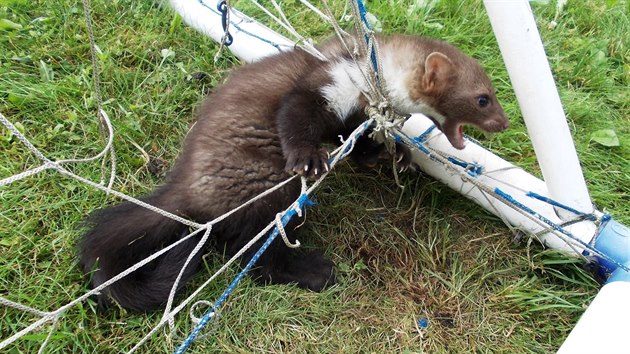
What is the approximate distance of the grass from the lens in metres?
2.53

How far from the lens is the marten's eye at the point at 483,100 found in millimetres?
2748

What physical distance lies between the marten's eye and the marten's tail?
146 cm

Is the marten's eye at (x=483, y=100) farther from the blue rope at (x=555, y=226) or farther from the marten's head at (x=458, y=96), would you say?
the blue rope at (x=555, y=226)

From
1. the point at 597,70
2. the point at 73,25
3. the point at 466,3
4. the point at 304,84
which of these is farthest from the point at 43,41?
the point at 597,70

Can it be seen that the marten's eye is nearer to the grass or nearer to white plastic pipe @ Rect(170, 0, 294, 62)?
the grass

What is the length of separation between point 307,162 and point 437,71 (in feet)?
2.44

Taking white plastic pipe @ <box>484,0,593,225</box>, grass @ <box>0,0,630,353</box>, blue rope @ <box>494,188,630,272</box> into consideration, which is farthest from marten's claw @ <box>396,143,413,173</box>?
white plastic pipe @ <box>484,0,593,225</box>

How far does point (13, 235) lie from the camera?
2697mm

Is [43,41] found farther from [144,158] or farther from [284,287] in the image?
[284,287]

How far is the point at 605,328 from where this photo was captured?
1.98m

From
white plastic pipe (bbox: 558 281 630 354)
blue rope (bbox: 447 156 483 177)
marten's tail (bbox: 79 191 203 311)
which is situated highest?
white plastic pipe (bbox: 558 281 630 354)

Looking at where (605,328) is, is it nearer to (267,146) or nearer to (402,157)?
(402,157)

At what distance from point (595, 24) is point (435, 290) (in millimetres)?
2381

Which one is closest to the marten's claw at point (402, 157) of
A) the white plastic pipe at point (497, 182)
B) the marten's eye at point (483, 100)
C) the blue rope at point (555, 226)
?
the white plastic pipe at point (497, 182)
